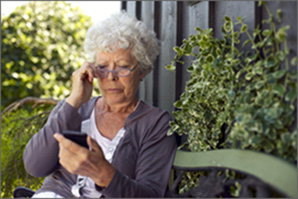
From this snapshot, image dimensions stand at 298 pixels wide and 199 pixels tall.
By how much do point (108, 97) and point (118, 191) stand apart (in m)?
0.54

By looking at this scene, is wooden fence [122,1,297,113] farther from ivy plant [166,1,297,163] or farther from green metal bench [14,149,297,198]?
green metal bench [14,149,297,198]

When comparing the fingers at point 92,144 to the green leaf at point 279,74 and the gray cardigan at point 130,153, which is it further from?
the green leaf at point 279,74

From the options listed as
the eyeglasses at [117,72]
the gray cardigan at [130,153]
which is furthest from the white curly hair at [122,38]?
the gray cardigan at [130,153]

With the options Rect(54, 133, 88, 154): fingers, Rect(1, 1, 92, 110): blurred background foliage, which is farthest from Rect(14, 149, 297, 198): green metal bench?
Rect(1, 1, 92, 110): blurred background foliage

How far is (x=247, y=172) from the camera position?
1.40 m

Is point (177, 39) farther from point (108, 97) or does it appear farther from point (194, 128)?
point (194, 128)

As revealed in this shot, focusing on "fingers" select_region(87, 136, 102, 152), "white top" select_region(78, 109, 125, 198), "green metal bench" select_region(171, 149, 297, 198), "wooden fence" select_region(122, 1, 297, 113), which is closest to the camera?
"green metal bench" select_region(171, 149, 297, 198)

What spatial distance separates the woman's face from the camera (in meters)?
2.10

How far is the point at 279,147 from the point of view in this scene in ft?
4.38

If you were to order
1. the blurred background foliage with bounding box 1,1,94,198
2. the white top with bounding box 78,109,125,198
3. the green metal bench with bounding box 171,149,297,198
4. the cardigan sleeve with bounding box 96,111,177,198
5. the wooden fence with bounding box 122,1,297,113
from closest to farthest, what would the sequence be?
the green metal bench with bounding box 171,149,297,198 → the wooden fence with bounding box 122,1,297,113 → the cardigan sleeve with bounding box 96,111,177,198 → the white top with bounding box 78,109,125,198 → the blurred background foliage with bounding box 1,1,94,198

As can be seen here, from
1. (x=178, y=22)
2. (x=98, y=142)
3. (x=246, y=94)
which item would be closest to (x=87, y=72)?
(x=98, y=142)

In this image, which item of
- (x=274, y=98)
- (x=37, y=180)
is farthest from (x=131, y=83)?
(x=37, y=180)

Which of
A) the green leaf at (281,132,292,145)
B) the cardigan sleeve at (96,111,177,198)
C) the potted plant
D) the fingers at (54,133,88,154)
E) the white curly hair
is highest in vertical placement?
the white curly hair

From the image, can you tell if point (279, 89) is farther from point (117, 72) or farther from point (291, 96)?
point (117, 72)
